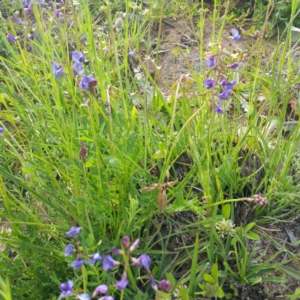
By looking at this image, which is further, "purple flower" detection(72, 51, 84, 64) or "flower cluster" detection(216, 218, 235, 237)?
"flower cluster" detection(216, 218, 235, 237)

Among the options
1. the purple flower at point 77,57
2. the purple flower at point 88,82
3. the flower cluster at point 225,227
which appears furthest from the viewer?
the flower cluster at point 225,227

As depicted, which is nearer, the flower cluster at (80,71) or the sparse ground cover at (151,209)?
the flower cluster at (80,71)

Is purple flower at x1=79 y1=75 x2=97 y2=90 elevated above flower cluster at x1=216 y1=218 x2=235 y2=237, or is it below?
above

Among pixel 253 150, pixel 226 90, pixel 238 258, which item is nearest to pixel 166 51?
pixel 253 150

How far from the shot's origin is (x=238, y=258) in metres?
1.20

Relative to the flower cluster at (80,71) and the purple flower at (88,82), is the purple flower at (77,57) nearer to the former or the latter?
the flower cluster at (80,71)

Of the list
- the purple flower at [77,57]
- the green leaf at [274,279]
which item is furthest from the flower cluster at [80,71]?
the green leaf at [274,279]

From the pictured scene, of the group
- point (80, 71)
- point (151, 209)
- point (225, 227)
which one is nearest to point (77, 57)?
point (80, 71)

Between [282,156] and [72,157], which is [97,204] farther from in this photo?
[282,156]

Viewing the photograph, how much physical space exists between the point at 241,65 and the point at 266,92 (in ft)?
0.90

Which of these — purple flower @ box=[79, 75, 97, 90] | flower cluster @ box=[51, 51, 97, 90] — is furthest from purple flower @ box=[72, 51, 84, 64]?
purple flower @ box=[79, 75, 97, 90]

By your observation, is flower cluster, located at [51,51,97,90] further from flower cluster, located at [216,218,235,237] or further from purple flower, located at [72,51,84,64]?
flower cluster, located at [216,218,235,237]

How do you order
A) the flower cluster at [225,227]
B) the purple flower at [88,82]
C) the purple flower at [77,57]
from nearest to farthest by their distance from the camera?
the purple flower at [88,82], the purple flower at [77,57], the flower cluster at [225,227]

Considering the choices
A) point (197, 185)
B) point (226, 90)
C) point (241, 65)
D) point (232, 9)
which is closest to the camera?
point (226, 90)
